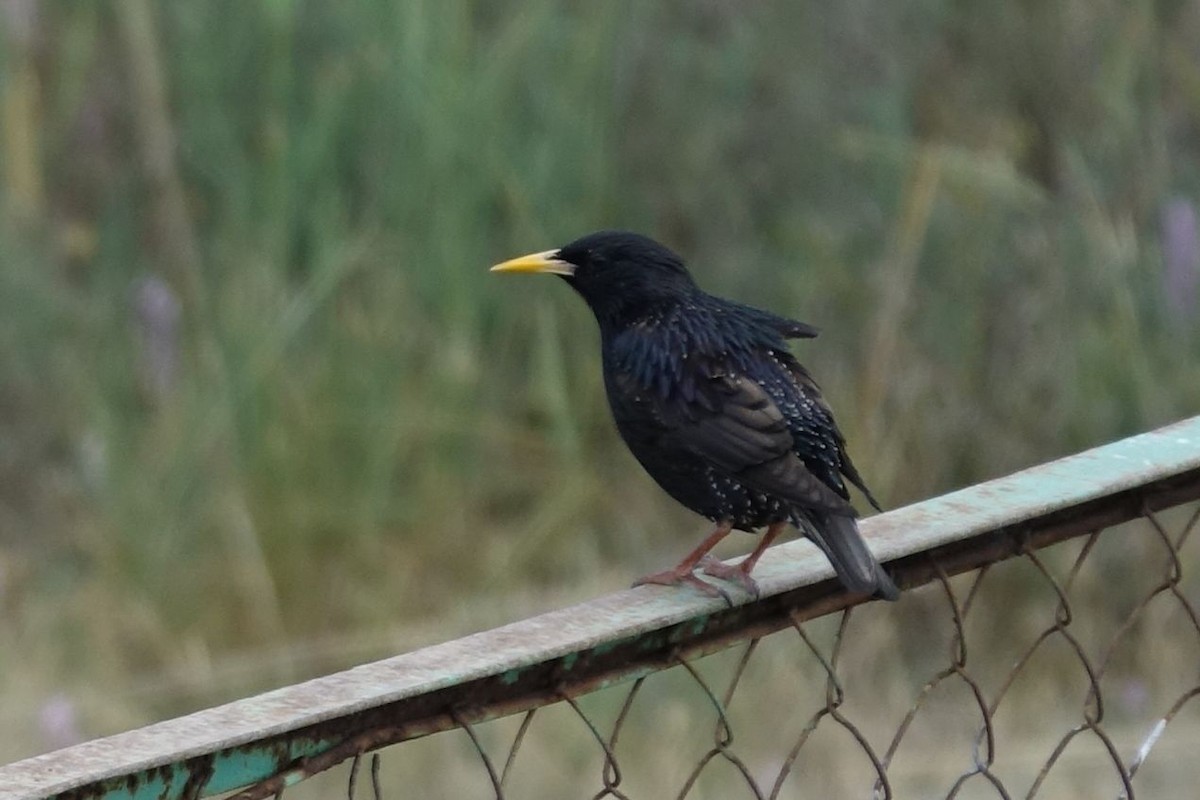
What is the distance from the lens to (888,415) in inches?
187

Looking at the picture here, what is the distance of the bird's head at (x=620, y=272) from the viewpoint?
3.20m

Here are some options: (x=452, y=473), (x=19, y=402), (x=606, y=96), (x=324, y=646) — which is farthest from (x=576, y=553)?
(x=19, y=402)

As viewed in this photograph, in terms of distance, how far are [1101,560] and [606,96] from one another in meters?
1.53

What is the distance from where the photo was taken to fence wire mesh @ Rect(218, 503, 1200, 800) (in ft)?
12.7

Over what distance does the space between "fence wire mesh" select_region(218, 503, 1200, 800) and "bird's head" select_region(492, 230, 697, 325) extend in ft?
2.20

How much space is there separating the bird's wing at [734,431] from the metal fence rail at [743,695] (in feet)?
0.87

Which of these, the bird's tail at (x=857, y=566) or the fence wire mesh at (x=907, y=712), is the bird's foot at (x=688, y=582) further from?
the fence wire mesh at (x=907, y=712)

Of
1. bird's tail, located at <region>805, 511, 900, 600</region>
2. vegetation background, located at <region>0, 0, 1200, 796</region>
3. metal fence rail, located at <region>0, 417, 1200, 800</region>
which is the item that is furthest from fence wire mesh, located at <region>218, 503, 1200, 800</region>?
bird's tail, located at <region>805, 511, 900, 600</region>

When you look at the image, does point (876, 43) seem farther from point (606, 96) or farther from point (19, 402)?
point (19, 402)

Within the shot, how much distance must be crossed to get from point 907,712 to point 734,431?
0.95m

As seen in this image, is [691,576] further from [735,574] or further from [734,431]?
[734,431]

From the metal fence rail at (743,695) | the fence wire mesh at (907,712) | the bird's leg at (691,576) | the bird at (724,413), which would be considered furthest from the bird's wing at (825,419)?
the fence wire mesh at (907,712)

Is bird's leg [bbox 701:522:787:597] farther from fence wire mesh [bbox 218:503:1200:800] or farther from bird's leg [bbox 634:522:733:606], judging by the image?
fence wire mesh [bbox 218:503:1200:800]

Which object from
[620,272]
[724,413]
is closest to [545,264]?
[620,272]
